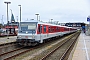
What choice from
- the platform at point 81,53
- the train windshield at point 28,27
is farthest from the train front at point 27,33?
the platform at point 81,53

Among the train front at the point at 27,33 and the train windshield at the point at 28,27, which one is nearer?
the train front at the point at 27,33

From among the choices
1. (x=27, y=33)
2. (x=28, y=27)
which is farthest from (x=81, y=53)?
(x=28, y=27)

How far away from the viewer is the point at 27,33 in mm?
20562

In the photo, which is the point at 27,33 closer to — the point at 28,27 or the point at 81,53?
the point at 28,27

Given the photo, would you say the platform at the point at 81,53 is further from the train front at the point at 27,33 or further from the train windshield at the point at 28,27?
the train windshield at the point at 28,27

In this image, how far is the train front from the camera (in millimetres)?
20375

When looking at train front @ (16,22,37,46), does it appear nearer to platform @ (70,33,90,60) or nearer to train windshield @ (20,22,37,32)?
train windshield @ (20,22,37,32)

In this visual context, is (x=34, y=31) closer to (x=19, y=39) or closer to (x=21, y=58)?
(x=19, y=39)

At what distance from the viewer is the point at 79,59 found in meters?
12.9

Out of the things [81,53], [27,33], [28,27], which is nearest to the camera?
[81,53]

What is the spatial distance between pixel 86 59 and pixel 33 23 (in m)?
9.36

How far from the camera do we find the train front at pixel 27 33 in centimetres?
2038

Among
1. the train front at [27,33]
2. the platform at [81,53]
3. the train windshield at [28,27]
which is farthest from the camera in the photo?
the train windshield at [28,27]

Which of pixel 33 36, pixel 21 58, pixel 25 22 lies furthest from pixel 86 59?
pixel 25 22
